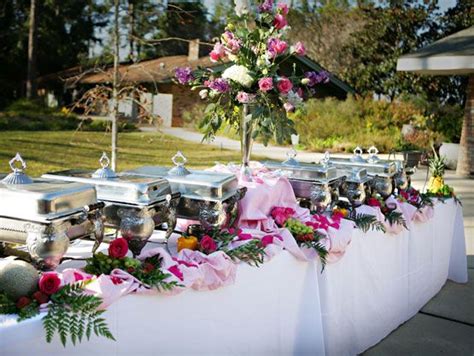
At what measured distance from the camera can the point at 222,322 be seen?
194 cm

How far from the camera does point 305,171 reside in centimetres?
278

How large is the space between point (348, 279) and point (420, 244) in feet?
3.41

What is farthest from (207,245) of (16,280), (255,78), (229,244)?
(255,78)

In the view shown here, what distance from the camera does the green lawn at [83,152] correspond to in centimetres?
1059

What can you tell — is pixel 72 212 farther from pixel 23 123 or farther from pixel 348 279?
pixel 23 123

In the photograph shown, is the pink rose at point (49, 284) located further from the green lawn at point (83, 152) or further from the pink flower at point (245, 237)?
the green lawn at point (83, 152)

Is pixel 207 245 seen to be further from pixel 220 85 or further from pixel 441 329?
pixel 441 329

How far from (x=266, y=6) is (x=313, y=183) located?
2.85ft

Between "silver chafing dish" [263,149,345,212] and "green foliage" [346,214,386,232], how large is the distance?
5.6 inches

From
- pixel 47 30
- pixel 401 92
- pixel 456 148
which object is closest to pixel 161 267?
pixel 456 148

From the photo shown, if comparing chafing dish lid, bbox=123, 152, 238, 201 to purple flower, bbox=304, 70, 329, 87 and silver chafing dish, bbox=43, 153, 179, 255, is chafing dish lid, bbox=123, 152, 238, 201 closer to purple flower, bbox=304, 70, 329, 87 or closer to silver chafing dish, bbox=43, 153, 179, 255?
silver chafing dish, bbox=43, 153, 179, 255

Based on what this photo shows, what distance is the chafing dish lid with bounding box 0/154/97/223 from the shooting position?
1542 mm

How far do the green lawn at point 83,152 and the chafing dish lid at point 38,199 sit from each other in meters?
7.70

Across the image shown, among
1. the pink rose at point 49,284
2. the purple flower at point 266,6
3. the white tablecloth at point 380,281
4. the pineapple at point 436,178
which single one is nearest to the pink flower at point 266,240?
the white tablecloth at point 380,281
